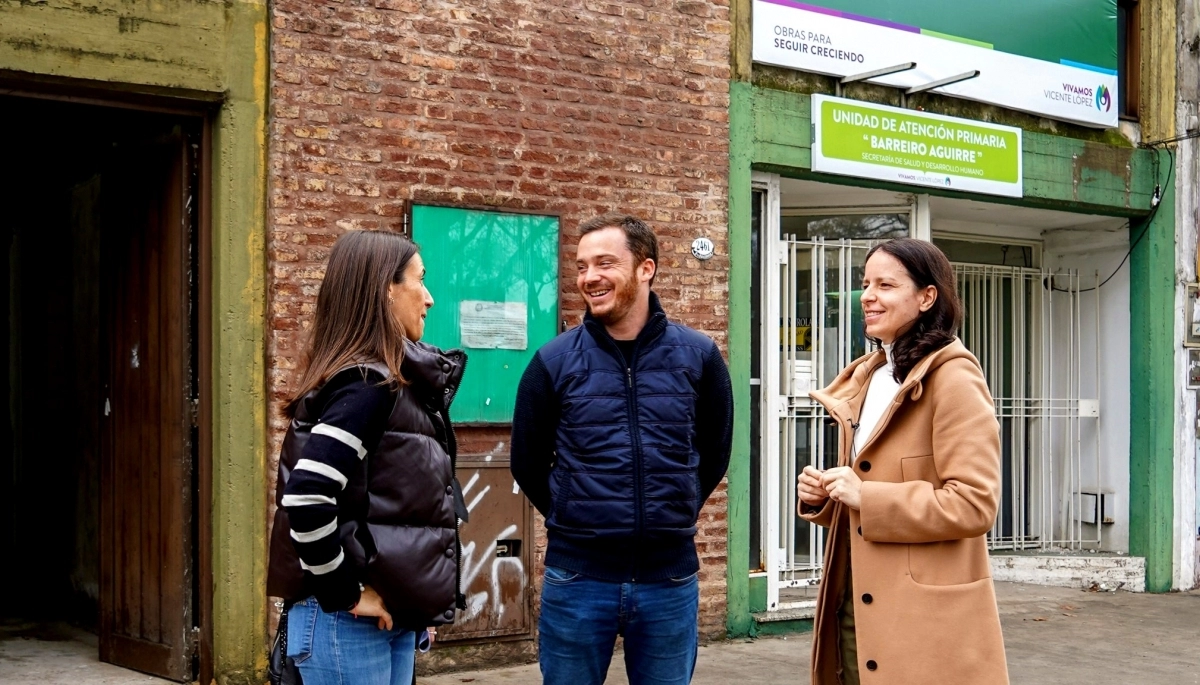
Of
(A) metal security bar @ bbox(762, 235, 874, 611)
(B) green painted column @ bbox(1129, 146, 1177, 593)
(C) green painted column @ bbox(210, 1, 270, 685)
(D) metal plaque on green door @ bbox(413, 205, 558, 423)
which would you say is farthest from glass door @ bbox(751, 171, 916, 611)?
(C) green painted column @ bbox(210, 1, 270, 685)

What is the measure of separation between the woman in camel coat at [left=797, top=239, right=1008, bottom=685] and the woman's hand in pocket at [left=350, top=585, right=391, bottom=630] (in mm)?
1232

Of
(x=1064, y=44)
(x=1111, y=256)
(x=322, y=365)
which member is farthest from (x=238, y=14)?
(x=1111, y=256)

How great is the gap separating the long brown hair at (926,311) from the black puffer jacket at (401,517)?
1271mm

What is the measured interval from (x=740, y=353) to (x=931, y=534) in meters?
4.87

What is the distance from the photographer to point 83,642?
793cm

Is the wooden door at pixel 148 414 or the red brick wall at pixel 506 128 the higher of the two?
the red brick wall at pixel 506 128

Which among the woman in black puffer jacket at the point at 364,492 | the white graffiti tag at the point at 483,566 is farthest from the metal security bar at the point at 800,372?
the woman in black puffer jacket at the point at 364,492

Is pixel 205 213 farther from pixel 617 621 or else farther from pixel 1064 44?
pixel 1064 44

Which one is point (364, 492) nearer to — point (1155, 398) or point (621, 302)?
point (621, 302)

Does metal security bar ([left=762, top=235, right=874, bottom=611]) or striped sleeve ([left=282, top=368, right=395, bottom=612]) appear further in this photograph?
metal security bar ([left=762, top=235, right=874, bottom=611])

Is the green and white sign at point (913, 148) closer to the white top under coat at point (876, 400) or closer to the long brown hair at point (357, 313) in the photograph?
the white top under coat at point (876, 400)

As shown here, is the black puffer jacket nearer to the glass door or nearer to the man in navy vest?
the man in navy vest

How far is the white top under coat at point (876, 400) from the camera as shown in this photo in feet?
12.3

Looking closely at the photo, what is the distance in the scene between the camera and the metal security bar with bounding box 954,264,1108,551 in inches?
444
